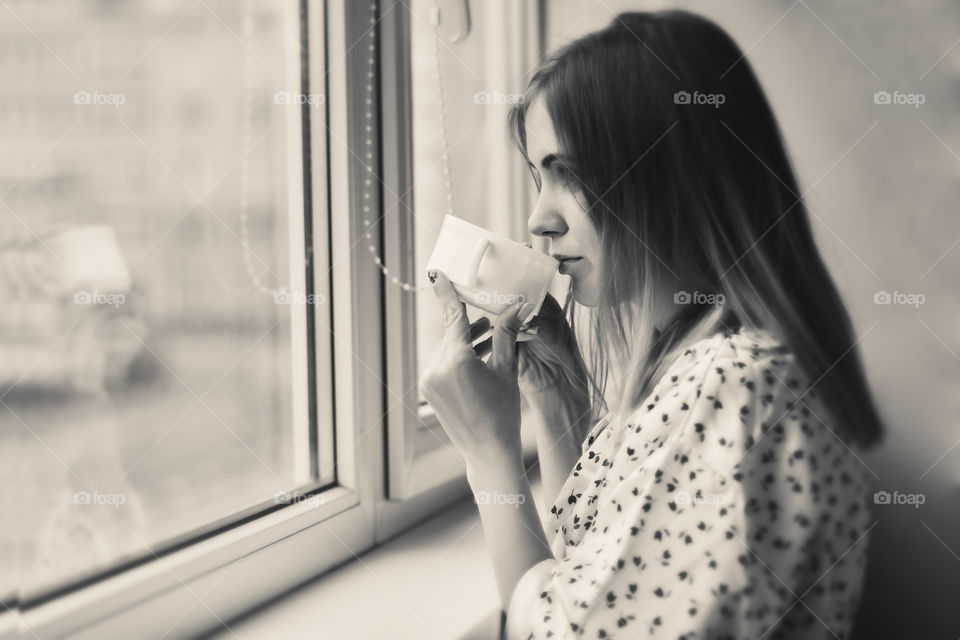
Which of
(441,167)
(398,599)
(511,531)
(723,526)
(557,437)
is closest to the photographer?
(723,526)

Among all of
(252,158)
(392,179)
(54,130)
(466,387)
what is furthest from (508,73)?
(54,130)

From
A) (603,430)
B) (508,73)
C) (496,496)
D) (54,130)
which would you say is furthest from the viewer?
(508,73)

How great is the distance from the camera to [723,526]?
54 cm

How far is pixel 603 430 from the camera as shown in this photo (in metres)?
0.81

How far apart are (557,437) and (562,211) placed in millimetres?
317

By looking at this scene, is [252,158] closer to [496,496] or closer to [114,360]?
[114,360]

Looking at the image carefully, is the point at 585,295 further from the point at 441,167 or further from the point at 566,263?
the point at 441,167

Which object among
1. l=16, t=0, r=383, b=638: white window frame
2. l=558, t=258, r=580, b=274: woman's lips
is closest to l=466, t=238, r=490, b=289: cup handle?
l=558, t=258, r=580, b=274: woman's lips

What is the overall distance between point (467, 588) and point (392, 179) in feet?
1.63

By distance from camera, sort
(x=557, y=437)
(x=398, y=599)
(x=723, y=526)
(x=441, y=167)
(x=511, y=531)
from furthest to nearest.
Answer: (x=441, y=167), (x=557, y=437), (x=398, y=599), (x=511, y=531), (x=723, y=526)

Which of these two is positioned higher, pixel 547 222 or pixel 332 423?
pixel 547 222

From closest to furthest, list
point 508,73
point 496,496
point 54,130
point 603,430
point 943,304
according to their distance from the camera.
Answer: point 54,130 < point 496,496 < point 603,430 < point 943,304 < point 508,73

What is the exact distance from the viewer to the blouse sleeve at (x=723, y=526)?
0.54 metres

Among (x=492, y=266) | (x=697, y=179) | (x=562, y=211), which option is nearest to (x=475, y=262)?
(x=492, y=266)
